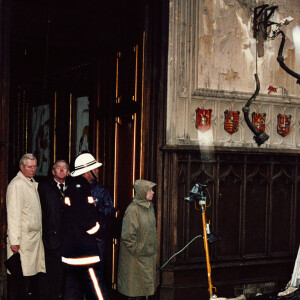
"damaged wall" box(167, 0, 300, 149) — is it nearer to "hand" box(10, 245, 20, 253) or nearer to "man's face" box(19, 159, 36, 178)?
"man's face" box(19, 159, 36, 178)

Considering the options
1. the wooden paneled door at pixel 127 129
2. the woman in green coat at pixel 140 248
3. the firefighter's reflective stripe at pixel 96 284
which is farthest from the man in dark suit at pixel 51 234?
the firefighter's reflective stripe at pixel 96 284

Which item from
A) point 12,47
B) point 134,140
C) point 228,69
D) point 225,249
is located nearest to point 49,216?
point 134,140

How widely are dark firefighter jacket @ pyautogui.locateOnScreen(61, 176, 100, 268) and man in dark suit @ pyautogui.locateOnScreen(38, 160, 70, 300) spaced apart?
1219 millimetres

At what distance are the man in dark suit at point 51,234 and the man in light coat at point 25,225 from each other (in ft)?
0.35

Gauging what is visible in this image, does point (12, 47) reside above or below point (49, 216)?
above

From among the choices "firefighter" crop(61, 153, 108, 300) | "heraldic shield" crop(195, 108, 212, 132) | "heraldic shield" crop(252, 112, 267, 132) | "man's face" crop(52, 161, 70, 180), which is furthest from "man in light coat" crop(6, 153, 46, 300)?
"heraldic shield" crop(252, 112, 267, 132)

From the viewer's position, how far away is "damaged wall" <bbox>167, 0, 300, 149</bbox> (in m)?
8.55

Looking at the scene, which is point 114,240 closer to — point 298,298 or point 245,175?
point 245,175

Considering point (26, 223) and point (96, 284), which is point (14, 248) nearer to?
point (26, 223)

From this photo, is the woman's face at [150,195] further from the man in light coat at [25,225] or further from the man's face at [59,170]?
the man in light coat at [25,225]

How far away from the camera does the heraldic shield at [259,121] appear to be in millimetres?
9125

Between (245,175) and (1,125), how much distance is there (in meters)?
3.67

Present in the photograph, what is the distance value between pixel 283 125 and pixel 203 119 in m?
1.46

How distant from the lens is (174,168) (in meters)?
8.40
